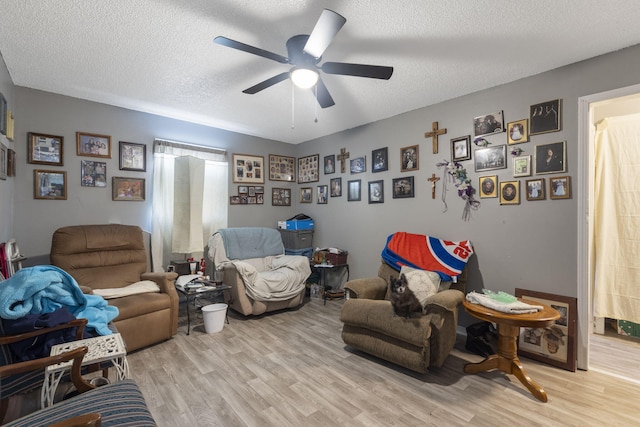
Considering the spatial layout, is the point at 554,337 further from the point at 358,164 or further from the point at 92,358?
the point at 92,358

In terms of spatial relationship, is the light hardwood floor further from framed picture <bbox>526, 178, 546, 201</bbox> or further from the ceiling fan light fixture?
the ceiling fan light fixture

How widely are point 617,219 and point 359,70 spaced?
10.5ft

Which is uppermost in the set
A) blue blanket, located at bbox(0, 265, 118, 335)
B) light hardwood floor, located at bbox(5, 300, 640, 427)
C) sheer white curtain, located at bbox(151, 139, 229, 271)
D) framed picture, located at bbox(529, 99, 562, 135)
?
framed picture, located at bbox(529, 99, 562, 135)

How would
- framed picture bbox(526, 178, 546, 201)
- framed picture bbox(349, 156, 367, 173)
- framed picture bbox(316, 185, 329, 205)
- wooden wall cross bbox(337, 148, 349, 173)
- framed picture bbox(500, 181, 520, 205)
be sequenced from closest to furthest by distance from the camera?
framed picture bbox(526, 178, 546, 201)
framed picture bbox(500, 181, 520, 205)
framed picture bbox(349, 156, 367, 173)
wooden wall cross bbox(337, 148, 349, 173)
framed picture bbox(316, 185, 329, 205)

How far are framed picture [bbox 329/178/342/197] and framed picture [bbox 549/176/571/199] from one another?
2582 mm

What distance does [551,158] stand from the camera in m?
2.50

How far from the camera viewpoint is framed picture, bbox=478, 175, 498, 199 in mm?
2844

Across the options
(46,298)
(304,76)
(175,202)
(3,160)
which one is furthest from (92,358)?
(175,202)

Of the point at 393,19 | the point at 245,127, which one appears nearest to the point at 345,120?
the point at 245,127

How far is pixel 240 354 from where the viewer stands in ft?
8.66

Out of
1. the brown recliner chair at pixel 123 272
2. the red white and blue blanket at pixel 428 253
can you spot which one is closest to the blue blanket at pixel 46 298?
the brown recliner chair at pixel 123 272

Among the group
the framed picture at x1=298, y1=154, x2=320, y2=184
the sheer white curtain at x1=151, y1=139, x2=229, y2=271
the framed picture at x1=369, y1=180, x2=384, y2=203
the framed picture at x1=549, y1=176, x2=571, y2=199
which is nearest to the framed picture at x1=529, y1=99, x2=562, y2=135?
the framed picture at x1=549, y1=176, x2=571, y2=199

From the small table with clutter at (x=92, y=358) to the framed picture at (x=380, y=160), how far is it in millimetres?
3258

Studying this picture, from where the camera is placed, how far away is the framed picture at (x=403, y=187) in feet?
11.6
